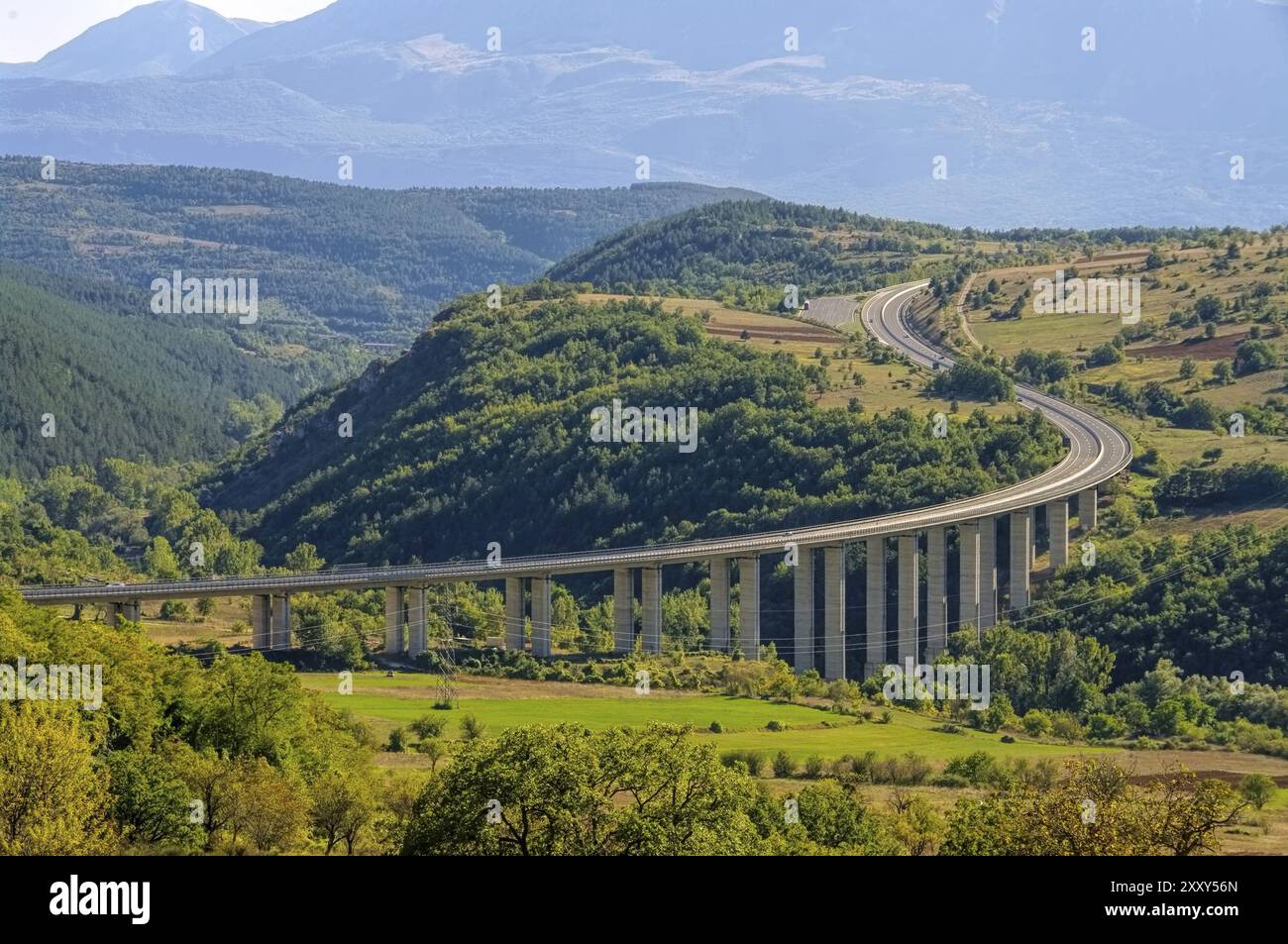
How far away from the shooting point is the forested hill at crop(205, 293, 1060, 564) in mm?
152125

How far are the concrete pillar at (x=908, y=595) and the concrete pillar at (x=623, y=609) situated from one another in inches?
701

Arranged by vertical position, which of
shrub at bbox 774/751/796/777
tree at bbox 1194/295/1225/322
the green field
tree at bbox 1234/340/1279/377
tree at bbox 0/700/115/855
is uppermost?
tree at bbox 1194/295/1225/322

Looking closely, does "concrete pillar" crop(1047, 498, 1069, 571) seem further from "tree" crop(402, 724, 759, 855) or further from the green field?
"tree" crop(402, 724, 759, 855)

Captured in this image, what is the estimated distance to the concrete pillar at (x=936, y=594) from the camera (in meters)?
134

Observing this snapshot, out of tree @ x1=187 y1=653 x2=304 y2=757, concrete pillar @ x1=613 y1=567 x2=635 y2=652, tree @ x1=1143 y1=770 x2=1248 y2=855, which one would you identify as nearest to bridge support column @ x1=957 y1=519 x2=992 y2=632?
concrete pillar @ x1=613 y1=567 x2=635 y2=652

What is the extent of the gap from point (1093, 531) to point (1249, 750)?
48641 mm

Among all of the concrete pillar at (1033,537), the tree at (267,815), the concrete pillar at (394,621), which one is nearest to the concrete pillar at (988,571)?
the concrete pillar at (1033,537)

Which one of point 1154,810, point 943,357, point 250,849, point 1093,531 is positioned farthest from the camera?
point 943,357

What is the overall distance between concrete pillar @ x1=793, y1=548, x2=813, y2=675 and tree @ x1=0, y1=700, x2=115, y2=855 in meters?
71.9
